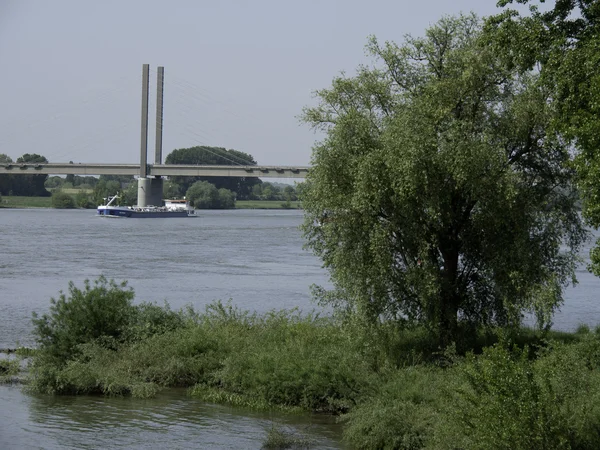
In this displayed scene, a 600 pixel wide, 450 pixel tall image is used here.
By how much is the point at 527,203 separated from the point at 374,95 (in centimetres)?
404

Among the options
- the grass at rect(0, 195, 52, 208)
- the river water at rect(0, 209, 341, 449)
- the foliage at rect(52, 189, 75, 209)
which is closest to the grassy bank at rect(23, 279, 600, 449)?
the river water at rect(0, 209, 341, 449)

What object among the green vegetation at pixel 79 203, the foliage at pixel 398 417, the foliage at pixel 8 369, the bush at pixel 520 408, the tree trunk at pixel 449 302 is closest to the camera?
the bush at pixel 520 408

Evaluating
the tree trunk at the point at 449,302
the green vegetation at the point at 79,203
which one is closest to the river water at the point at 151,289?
the tree trunk at the point at 449,302

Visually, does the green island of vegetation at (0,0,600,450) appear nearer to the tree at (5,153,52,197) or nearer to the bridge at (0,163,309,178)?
the bridge at (0,163,309,178)

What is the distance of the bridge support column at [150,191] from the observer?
96.1 m

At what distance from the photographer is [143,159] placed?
88625 millimetres

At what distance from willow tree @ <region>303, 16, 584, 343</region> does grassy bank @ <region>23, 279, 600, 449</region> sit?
84 cm

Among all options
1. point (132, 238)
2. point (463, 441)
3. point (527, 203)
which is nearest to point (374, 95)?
point (527, 203)

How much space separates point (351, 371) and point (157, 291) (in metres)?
18.7

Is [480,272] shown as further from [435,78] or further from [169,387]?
[169,387]

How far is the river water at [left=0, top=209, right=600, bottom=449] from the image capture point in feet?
50.2

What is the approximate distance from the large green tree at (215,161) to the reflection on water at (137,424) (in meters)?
109

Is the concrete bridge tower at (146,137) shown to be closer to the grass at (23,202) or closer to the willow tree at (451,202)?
the grass at (23,202)

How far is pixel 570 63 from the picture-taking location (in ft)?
51.1
